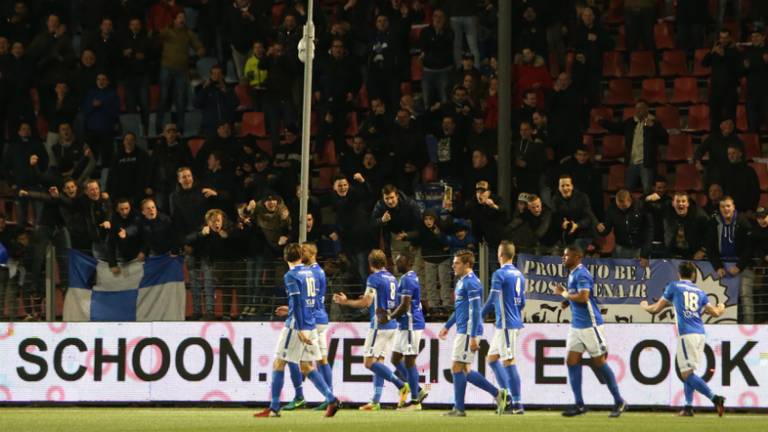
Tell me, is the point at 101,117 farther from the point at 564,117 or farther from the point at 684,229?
the point at 684,229

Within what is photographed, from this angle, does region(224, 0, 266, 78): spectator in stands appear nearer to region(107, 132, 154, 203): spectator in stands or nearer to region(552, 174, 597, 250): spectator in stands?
region(107, 132, 154, 203): spectator in stands

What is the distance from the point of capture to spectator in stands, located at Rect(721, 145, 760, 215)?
22.6 m

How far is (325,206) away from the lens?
24281 mm

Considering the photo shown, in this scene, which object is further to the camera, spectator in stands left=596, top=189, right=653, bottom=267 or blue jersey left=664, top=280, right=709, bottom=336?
spectator in stands left=596, top=189, right=653, bottom=267

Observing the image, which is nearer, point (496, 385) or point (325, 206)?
point (496, 385)

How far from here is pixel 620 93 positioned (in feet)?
87.6

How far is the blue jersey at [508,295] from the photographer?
740 inches

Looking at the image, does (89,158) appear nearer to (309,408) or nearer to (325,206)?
(325,206)

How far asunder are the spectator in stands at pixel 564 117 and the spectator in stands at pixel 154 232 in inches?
236

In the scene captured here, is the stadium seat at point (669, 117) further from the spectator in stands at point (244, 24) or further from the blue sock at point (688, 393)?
Result: the blue sock at point (688, 393)

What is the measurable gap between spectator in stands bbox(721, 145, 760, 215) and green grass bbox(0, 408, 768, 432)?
4.00 metres

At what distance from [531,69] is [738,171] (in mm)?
4362

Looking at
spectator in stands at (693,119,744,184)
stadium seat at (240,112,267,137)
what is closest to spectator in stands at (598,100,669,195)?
spectator in stands at (693,119,744,184)

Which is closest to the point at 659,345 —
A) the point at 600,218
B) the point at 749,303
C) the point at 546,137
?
the point at 749,303
